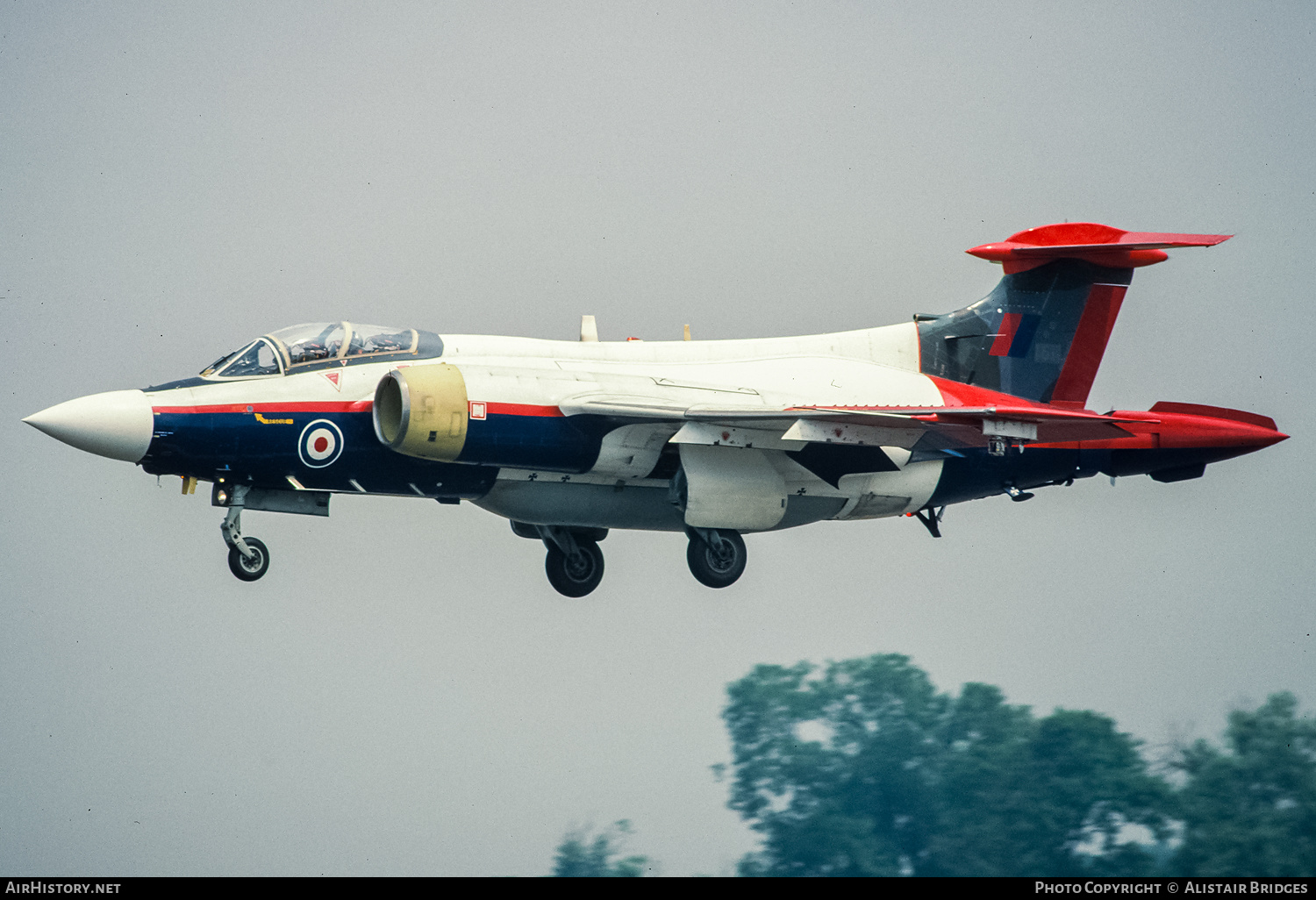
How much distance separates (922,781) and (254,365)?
10.4 meters

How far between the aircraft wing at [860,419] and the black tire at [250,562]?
3763mm

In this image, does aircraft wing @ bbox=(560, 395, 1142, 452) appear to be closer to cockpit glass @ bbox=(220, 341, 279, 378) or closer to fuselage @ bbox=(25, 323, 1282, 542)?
fuselage @ bbox=(25, 323, 1282, 542)

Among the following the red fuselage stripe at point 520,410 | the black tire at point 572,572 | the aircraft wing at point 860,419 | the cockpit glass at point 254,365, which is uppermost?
the cockpit glass at point 254,365

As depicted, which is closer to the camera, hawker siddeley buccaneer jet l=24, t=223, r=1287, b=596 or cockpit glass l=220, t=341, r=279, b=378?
hawker siddeley buccaneer jet l=24, t=223, r=1287, b=596

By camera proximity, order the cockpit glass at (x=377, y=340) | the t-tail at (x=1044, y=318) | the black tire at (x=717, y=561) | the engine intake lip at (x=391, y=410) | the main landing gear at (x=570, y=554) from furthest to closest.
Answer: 1. the t-tail at (x=1044, y=318)
2. the main landing gear at (x=570, y=554)
3. the black tire at (x=717, y=561)
4. the cockpit glass at (x=377, y=340)
5. the engine intake lip at (x=391, y=410)

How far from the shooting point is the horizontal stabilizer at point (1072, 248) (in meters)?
19.2

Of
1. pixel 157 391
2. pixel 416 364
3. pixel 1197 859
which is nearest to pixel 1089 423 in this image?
pixel 1197 859

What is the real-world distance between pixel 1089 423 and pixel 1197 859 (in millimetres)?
6603

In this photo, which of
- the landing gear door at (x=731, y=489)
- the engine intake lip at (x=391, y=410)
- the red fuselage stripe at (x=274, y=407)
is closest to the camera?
the engine intake lip at (x=391, y=410)

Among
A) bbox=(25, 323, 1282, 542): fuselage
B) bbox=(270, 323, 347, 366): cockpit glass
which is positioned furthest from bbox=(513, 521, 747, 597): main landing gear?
bbox=(270, 323, 347, 366): cockpit glass

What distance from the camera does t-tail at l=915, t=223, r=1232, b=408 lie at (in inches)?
764

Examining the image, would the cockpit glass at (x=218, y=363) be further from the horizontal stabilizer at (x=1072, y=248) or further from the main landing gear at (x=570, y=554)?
the horizontal stabilizer at (x=1072, y=248)

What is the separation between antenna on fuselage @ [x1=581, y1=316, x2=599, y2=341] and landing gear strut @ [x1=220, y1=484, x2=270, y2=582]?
14.8ft

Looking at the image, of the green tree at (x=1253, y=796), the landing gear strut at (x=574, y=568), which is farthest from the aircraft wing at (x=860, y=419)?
the green tree at (x=1253, y=796)
